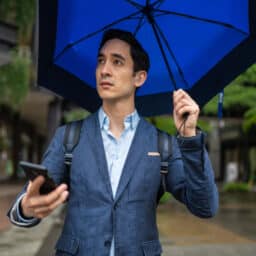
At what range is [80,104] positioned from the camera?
296 centimetres

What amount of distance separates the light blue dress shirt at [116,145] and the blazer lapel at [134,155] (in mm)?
27

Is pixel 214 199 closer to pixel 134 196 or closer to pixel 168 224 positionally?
pixel 134 196

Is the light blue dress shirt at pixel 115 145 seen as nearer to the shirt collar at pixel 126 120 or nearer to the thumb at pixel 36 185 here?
the shirt collar at pixel 126 120

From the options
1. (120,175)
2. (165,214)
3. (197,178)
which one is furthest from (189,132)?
(165,214)

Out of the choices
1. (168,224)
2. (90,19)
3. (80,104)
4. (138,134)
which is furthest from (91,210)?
(168,224)

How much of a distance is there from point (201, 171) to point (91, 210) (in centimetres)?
51

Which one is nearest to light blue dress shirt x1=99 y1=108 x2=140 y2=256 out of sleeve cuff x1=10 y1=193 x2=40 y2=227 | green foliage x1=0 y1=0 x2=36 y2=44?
sleeve cuff x1=10 y1=193 x2=40 y2=227

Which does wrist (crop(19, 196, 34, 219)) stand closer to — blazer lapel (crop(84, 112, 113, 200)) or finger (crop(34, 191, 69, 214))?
finger (crop(34, 191, 69, 214))

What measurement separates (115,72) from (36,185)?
79cm

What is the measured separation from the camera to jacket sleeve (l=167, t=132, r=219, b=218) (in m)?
2.19

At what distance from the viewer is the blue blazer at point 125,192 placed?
2.24m

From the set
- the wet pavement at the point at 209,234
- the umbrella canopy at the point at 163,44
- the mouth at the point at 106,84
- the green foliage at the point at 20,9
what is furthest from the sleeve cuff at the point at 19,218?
the green foliage at the point at 20,9

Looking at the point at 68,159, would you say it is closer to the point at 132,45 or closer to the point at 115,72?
the point at 115,72

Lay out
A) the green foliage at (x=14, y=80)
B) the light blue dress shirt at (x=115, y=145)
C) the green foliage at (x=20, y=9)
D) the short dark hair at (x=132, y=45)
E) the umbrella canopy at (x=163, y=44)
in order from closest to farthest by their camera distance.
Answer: the light blue dress shirt at (x=115, y=145) → the short dark hair at (x=132, y=45) → the umbrella canopy at (x=163, y=44) → the green foliage at (x=20, y=9) → the green foliage at (x=14, y=80)
